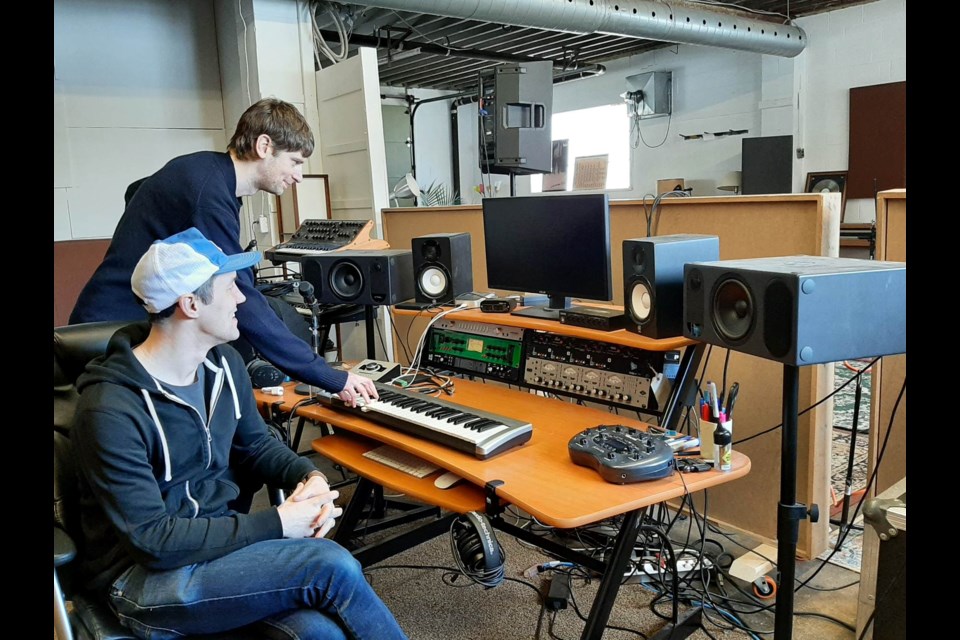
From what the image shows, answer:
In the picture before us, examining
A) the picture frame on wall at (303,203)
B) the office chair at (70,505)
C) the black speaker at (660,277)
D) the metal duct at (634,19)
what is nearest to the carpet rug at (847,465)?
the black speaker at (660,277)

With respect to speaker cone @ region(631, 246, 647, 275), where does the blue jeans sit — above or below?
below

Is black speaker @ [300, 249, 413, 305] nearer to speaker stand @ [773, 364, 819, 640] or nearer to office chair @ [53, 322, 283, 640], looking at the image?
office chair @ [53, 322, 283, 640]

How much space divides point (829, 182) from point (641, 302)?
5783 millimetres

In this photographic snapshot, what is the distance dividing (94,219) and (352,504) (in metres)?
3.98

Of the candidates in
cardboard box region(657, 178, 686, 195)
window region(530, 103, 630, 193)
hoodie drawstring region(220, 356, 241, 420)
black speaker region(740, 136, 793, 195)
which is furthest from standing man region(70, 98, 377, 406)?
window region(530, 103, 630, 193)

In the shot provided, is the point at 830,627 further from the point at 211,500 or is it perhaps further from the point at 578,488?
the point at 211,500

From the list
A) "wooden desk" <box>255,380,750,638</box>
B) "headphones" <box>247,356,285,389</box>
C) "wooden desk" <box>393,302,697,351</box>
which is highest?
"wooden desk" <box>393,302,697,351</box>

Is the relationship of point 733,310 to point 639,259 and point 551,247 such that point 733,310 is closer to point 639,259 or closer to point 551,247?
point 639,259

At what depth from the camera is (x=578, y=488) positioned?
5.32 ft

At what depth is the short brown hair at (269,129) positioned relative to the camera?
2.11m

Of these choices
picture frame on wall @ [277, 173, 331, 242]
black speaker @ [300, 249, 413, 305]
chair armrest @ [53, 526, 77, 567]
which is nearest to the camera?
chair armrest @ [53, 526, 77, 567]

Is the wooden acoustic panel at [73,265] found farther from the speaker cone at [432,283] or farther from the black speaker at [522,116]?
the speaker cone at [432,283]

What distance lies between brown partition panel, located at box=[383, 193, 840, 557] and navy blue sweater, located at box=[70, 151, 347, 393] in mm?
1440

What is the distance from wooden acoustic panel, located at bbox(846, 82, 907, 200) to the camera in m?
6.50
